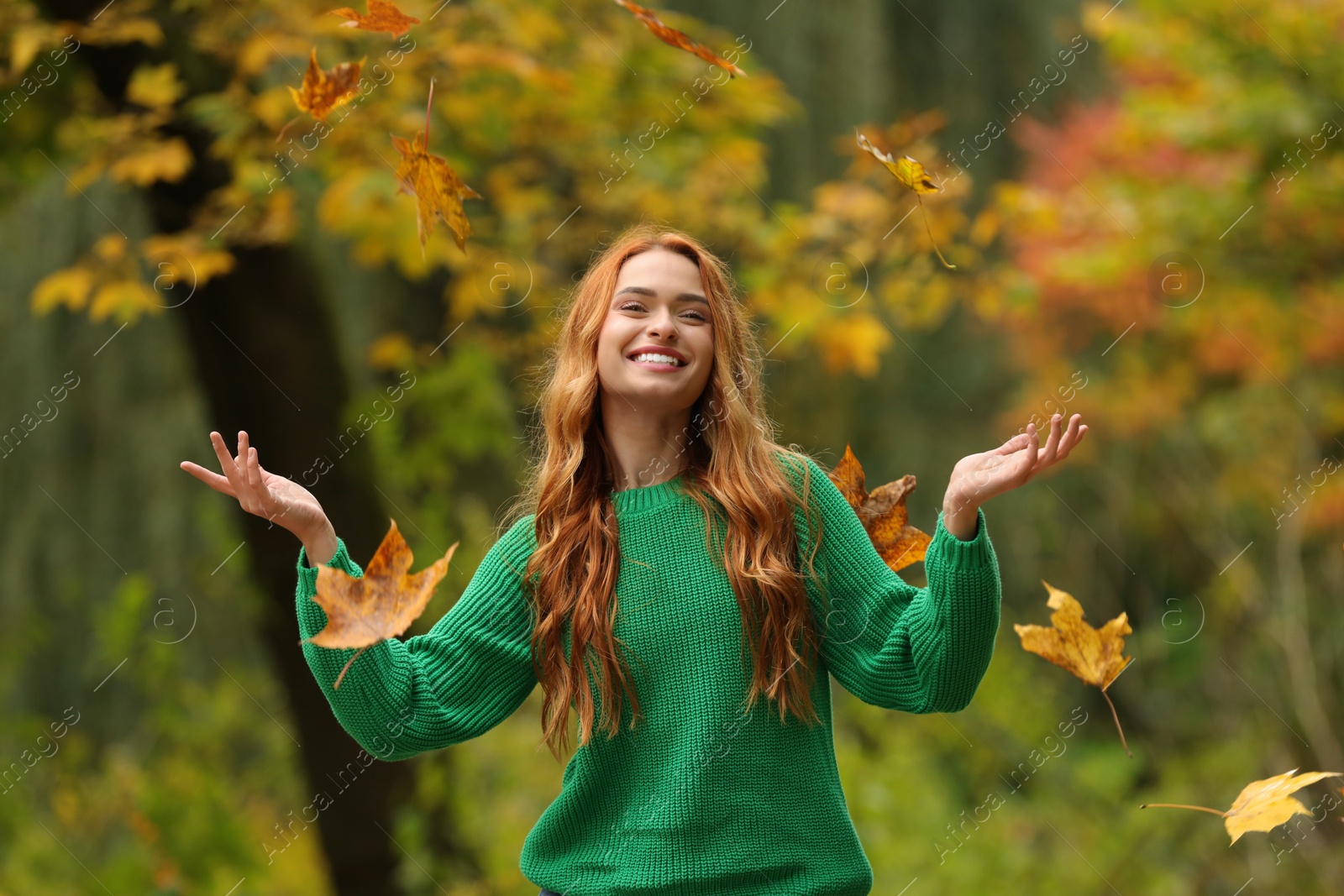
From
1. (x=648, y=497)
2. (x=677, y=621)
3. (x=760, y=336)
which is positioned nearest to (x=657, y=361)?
(x=648, y=497)

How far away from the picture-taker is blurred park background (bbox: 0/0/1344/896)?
354 centimetres

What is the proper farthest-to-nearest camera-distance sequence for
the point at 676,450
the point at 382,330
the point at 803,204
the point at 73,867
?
the point at 803,204 → the point at 382,330 → the point at 73,867 → the point at 676,450

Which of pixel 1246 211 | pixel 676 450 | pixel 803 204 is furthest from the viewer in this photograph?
pixel 803 204

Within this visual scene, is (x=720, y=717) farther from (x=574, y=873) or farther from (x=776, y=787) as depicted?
(x=574, y=873)

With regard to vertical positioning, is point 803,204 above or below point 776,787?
below

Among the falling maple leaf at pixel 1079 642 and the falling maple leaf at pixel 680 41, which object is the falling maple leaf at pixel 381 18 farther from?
the falling maple leaf at pixel 1079 642

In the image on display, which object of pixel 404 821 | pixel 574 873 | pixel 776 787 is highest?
pixel 776 787

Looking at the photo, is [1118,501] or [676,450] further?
[1118,501]

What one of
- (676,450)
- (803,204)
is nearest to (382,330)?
(803,204)

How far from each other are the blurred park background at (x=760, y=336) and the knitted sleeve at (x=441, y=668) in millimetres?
882

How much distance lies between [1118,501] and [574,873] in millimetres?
6197

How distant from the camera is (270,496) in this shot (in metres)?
1.42

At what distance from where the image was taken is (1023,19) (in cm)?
751

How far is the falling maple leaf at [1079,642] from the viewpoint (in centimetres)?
150
